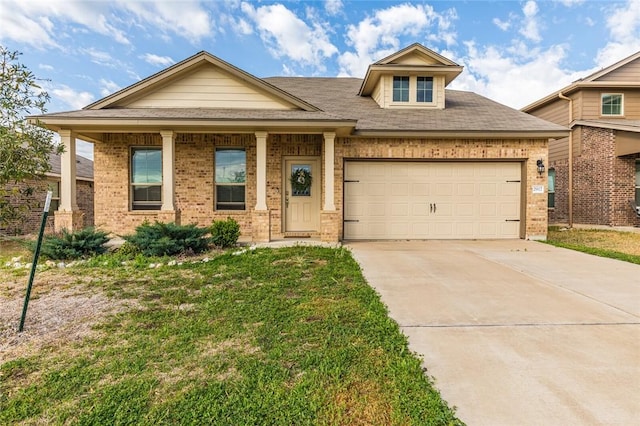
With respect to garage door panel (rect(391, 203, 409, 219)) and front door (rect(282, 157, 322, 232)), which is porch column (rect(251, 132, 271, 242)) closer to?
front door (rect(282, 157, 322, 232))

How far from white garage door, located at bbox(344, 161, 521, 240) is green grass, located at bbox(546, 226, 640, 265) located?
1.46m

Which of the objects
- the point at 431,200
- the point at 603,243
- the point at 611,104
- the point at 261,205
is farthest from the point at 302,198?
the point at 611,104

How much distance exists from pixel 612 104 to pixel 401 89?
977 centimetres

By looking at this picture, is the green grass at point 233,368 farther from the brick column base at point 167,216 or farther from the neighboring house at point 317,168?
the neighboring house at point 317,168

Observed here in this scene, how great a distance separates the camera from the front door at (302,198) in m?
9.44

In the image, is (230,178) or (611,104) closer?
(230,178)

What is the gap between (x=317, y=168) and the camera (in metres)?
9.46

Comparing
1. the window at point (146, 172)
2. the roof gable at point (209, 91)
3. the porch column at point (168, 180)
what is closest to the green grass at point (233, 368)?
the porch column at point (168, 180)

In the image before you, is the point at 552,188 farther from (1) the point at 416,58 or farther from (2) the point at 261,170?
(2) the point at 261,170

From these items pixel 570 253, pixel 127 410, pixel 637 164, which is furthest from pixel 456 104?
pixel 127 410

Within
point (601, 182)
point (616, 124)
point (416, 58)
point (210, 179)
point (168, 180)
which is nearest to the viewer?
point (168, 180)

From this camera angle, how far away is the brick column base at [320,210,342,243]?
27.0ft

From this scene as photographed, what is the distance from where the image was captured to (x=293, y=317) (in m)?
3.50

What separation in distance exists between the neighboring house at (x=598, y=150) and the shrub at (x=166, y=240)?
14358 millimetres
